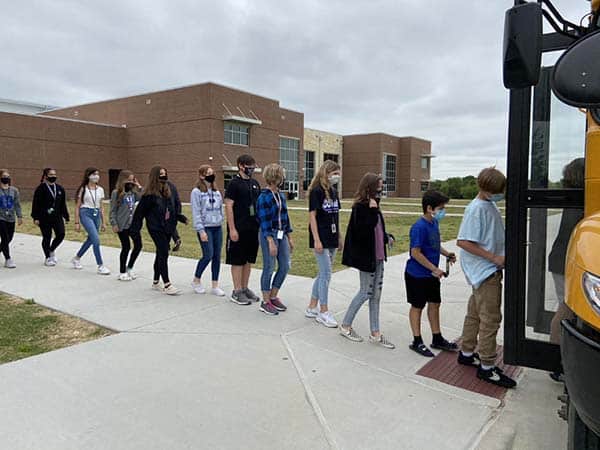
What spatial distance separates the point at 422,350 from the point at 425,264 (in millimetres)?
823

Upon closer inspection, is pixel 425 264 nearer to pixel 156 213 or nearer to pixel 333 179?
pixel 333 179

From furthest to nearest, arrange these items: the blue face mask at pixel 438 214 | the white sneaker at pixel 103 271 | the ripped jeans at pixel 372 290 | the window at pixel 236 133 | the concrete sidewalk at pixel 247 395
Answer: the window at pixel 236 133, the white sneaker at pixel 103 271, the ripped jeans at pixel 372 290, the blue face mask at pixel 438 214, the concrete sidewalk at pixel 247 395

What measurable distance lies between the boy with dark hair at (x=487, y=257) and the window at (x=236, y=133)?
4172 cm

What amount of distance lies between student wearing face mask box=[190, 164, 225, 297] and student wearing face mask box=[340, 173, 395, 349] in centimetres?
241

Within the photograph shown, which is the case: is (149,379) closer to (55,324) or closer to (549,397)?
(55,324)

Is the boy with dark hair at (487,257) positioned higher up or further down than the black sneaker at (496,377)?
higher up

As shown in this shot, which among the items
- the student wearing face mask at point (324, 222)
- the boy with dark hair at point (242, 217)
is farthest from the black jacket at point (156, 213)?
the student wearing face mask at point (324, 222)

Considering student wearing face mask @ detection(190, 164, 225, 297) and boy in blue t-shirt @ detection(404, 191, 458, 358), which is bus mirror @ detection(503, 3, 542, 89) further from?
student wearing face mask @ detection(190, 164, 225, 297)

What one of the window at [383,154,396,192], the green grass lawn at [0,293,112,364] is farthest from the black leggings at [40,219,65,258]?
the window at [383,154,396,192]

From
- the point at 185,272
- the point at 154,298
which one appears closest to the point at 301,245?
the point at 185,272

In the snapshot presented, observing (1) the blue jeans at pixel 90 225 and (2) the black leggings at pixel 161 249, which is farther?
(1) the blue jeans at pixel 90 225

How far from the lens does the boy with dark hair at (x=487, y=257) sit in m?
3.46

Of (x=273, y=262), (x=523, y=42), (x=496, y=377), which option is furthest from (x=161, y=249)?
(x=523, y=42)

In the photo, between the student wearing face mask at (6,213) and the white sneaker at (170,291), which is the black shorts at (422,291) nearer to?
the white sneaker at (170,291)
